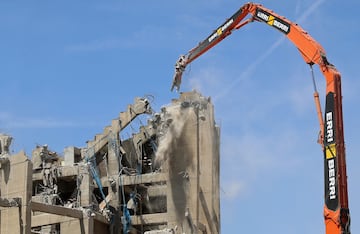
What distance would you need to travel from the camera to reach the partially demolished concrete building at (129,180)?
35562 millimetres

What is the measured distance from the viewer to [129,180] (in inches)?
1671

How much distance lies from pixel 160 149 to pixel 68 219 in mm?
5604

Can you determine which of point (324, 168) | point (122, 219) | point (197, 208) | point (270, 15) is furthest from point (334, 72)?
point (122, 219)

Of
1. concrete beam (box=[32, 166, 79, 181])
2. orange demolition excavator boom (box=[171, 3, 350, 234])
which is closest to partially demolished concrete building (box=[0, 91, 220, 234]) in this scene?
concrete beam (box=[32, 166, 79, 181])

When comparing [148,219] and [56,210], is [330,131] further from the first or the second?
[148,219]

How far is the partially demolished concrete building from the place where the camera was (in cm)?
3556

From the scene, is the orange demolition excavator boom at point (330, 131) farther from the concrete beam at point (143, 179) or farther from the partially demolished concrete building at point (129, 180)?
the concrete beam at point (143, 179)

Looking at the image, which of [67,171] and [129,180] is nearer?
[129,180]

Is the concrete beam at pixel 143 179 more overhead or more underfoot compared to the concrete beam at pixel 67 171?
more underfoot

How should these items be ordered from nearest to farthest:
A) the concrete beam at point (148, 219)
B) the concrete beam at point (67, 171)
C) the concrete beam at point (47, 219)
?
the concrete beam at point (47, 219), the concrete beam at point (148, 219), the concrete beam at point (67, 171)

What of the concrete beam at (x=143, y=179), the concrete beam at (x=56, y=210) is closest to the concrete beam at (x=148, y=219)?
the concrete beam at (x=143, y=179)

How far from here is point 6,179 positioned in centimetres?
3538

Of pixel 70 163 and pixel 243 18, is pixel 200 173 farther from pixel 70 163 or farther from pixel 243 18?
pixel 243 18

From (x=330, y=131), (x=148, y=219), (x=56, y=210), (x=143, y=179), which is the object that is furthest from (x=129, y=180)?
(x=330, y=131)
